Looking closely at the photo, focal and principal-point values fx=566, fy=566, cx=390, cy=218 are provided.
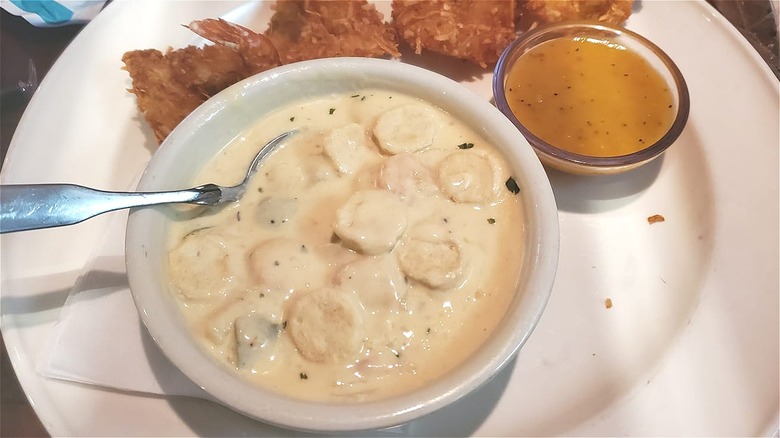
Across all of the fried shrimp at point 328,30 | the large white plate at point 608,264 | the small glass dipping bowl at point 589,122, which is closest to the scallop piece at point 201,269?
the large white plate at point 608,264

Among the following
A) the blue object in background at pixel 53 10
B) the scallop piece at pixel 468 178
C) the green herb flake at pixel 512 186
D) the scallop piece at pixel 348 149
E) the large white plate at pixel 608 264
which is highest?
the blue object in background at pixel 53 10

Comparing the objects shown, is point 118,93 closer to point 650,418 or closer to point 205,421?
point 205,421

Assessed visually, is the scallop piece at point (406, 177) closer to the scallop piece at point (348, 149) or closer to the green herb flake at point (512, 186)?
the scallop piece at point (348, 149)

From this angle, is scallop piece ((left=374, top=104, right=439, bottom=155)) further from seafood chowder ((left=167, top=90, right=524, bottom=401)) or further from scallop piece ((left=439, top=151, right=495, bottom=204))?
scallop piece ((left=439, top=151, right=495, bottom=204))

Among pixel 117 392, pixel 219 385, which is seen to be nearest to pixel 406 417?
pixel 219 385

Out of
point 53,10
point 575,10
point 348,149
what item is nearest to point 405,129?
point 348,149

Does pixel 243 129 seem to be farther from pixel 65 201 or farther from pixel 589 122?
pixel 589 122
